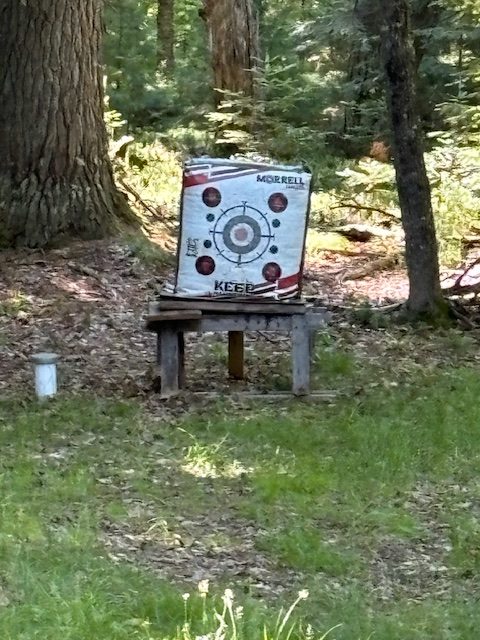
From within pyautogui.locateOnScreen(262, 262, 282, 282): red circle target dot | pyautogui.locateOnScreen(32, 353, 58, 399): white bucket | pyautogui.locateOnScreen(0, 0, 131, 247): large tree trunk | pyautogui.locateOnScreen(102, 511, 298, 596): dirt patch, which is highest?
pyautogui.locateOnScreen(0, 0, 131, 247): large tree trunk

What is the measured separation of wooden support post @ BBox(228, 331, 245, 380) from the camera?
21.7ft

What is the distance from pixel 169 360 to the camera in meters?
6.17

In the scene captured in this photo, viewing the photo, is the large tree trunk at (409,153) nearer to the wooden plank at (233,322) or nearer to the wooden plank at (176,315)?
the wooden plank at (233,322)

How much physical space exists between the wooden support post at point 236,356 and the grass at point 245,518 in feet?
1.95

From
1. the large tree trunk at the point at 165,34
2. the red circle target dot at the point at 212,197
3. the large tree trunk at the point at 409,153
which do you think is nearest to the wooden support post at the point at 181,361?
the red circle target dot at the point at 212,197

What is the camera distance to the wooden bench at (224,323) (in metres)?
6.01

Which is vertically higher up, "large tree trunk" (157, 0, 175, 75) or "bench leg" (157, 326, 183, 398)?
"large tree trunk" (157, 0, 175, 75)

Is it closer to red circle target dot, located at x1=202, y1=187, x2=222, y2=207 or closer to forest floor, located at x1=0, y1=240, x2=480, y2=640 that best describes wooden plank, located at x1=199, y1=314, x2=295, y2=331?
forest floor, located at x1=0, y1=240, x2=480, y2=640

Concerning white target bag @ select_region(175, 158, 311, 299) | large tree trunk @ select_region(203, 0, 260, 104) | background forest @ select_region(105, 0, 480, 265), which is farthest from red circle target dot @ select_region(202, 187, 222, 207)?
large tree trunk @ select_region(203, 0, 260, 104)

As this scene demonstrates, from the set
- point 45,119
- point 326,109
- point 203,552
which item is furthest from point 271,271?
point 326,109

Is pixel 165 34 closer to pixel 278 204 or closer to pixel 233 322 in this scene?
pixel 278 204

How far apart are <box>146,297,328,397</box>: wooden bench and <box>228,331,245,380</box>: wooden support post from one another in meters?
0.38

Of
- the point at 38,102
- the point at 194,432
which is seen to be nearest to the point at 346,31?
the point at 38,102

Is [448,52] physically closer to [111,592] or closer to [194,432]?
[194,432]
